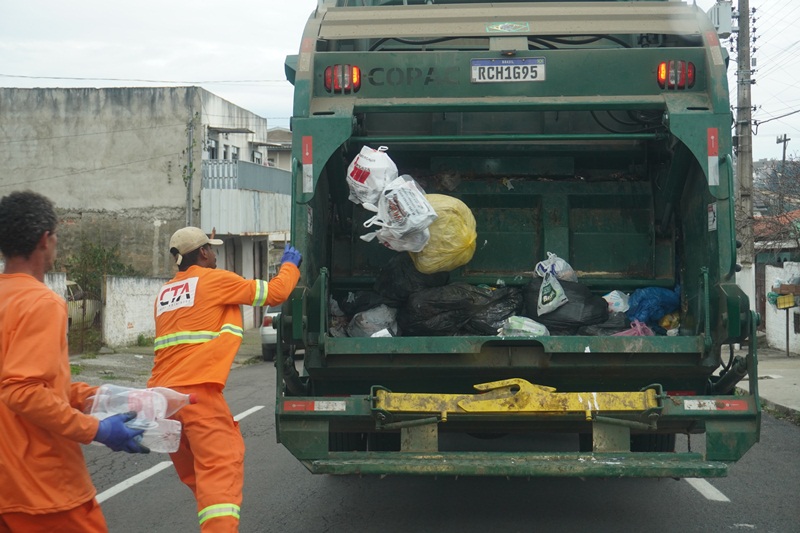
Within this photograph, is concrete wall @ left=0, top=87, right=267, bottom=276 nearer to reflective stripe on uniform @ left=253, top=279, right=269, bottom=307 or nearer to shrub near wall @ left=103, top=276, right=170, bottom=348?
shrub near wall @ left=103, top=276, right=170, bottom=348

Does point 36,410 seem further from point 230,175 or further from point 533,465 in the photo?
point 230,175

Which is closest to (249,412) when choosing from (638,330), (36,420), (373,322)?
(373,322)

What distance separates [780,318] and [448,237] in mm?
15399

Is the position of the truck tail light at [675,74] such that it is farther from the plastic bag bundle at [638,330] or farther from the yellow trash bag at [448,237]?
the plastic bag bundle at [638,330]

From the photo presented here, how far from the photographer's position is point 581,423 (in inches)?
201

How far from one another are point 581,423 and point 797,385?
332 inches

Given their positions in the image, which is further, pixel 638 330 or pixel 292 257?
pixel 638 330

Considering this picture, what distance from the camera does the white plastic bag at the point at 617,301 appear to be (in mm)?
6023

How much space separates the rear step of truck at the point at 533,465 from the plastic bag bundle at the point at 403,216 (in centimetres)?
131

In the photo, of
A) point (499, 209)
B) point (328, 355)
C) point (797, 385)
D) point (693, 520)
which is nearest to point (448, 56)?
point (499, 209)

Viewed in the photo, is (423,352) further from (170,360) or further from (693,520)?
(693,520)

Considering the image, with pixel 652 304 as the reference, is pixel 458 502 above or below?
below

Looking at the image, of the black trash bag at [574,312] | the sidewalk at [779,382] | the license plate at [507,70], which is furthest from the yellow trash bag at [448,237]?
the sidewalk at [779,382]

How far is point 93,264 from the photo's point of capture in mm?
24422
